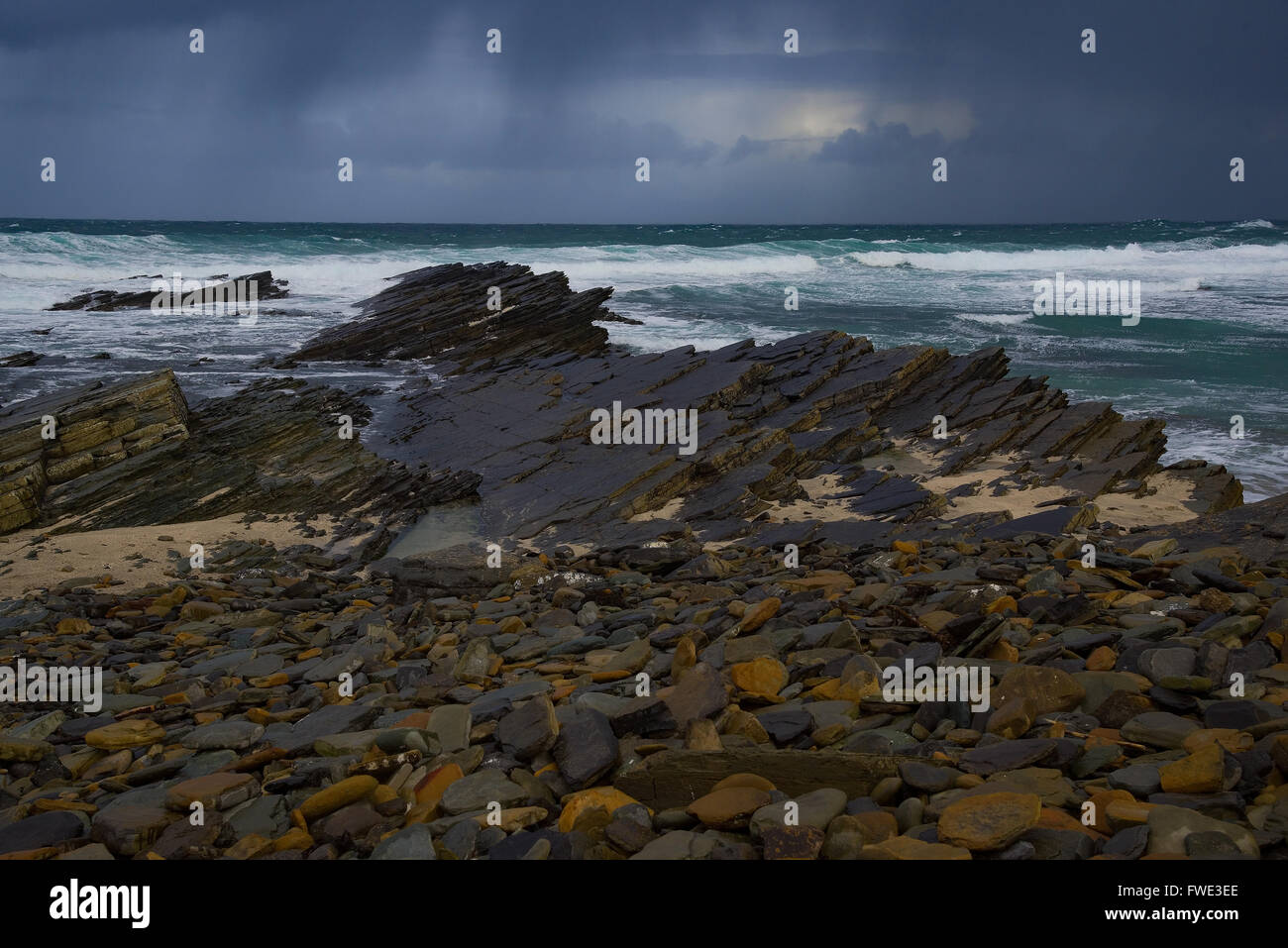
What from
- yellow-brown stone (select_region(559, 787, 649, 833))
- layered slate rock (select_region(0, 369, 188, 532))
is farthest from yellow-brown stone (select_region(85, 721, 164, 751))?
layered slate rock (select_region(0, 369, 188, 532))

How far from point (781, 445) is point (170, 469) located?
951cm

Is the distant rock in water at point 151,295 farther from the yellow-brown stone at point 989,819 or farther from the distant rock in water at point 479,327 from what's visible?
the yellow-brown stone at point 989,819

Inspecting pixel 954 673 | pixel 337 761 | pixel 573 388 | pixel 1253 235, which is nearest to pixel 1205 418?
pixel 573 388

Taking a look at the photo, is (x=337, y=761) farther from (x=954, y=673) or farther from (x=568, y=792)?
(x=954, y=673)

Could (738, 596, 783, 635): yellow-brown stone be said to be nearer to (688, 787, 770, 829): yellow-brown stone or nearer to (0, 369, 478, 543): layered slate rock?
(688, 787, 770, 829): yellow-brown stone

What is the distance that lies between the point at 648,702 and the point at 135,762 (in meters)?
3.32

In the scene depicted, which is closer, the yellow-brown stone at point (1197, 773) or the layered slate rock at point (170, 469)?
the yellow-brown stone at point (1197, 773)

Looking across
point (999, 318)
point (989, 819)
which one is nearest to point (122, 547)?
point (989, 819)

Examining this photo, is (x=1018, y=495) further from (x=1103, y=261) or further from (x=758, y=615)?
(x=1103, y=261)

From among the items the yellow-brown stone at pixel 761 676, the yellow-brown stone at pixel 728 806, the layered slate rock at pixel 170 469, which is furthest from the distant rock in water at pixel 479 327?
the yellow-brown stone at pixel 728 806

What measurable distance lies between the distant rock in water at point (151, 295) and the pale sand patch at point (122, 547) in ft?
80.3

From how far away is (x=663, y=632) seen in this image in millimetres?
7207

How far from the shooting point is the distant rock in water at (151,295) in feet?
111

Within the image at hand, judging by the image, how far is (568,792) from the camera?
15.4 ft
